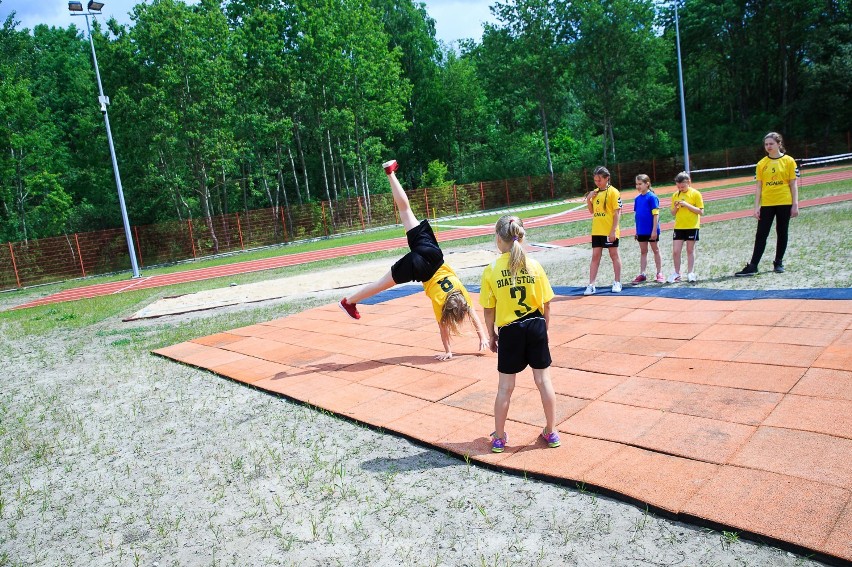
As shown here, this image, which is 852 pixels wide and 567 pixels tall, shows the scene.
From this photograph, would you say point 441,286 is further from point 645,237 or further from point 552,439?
point 645,237

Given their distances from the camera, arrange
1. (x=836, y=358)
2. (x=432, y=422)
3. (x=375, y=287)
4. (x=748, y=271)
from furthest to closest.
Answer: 1. (x=748, y=271)
2. (x=375, y=287)
3. (x=836, y=358)
4. (x=432, y=422)

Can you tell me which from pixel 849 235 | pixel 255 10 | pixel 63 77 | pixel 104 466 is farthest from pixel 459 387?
pixel 63 77

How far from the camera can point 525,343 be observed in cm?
395

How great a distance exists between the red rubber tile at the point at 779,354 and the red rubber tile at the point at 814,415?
30.9 inches

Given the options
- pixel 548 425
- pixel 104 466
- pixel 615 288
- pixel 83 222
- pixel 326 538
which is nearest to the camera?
pixel 326 538

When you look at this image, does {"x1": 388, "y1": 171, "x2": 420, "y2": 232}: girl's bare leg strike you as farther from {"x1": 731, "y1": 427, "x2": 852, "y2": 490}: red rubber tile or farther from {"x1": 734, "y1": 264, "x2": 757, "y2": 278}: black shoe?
{"x1": 734, "y1": 264, "x2": 757, "y2": 278}: black shoe

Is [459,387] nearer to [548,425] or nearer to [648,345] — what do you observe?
[548,425]

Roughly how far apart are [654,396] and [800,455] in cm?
124

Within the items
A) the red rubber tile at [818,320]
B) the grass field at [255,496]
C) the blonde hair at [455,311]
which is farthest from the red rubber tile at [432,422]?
the red rubber tile at [818,320]

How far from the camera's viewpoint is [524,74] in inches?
1747

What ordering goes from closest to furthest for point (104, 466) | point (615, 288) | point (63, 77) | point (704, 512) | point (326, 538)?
1. point (704, 512)
2. point (326, 538)
3. point (104, 466)
4. point (615, 288)
5. point (63, 77)

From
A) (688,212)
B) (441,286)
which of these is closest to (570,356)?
(441,286)

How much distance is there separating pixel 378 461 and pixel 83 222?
41.9 meters

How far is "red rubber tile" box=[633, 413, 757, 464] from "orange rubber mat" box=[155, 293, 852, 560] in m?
0.01
